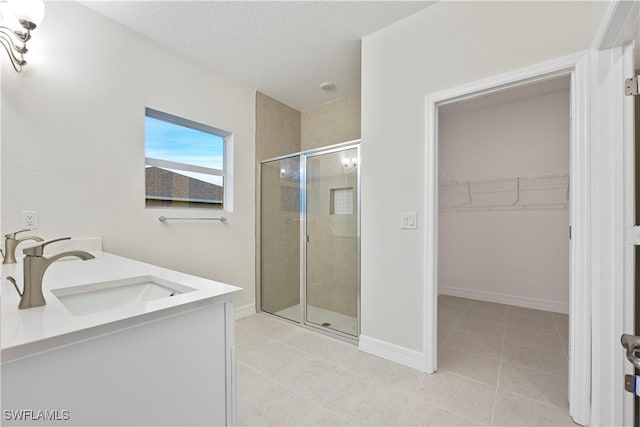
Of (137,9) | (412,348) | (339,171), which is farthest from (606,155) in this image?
(137,9)

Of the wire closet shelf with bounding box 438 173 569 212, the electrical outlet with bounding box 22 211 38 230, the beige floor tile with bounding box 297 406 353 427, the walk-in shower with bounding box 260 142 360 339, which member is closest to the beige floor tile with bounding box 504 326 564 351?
the walk-in shower with bounding box 260 142 360 339

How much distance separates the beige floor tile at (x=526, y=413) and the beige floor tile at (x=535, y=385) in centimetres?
6

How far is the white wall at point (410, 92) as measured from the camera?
1.58 m

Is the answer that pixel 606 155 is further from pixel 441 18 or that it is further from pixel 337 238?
pixel 337 238

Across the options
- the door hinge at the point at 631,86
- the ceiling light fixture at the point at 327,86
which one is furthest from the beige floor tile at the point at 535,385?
the ceiling light fixture at the point at 327,86

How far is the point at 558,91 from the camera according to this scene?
10.1 ft

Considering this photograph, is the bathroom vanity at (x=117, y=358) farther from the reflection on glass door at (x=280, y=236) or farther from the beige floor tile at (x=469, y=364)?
the reflection on glass door at (x=280, y=236)

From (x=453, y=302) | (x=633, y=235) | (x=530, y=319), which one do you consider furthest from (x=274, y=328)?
(x=530, y=319)

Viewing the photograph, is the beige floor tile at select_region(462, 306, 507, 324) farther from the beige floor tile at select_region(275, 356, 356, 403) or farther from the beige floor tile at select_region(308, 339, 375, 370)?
the beige floor tile at select_region(275, 356, 356, 403)

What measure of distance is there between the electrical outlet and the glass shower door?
2053 millimetres

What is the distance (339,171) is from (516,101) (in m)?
2.49

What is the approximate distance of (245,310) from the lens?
9.71ft

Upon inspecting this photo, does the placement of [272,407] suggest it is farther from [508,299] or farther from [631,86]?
[508,299]

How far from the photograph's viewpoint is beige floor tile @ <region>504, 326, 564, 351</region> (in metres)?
2.23
